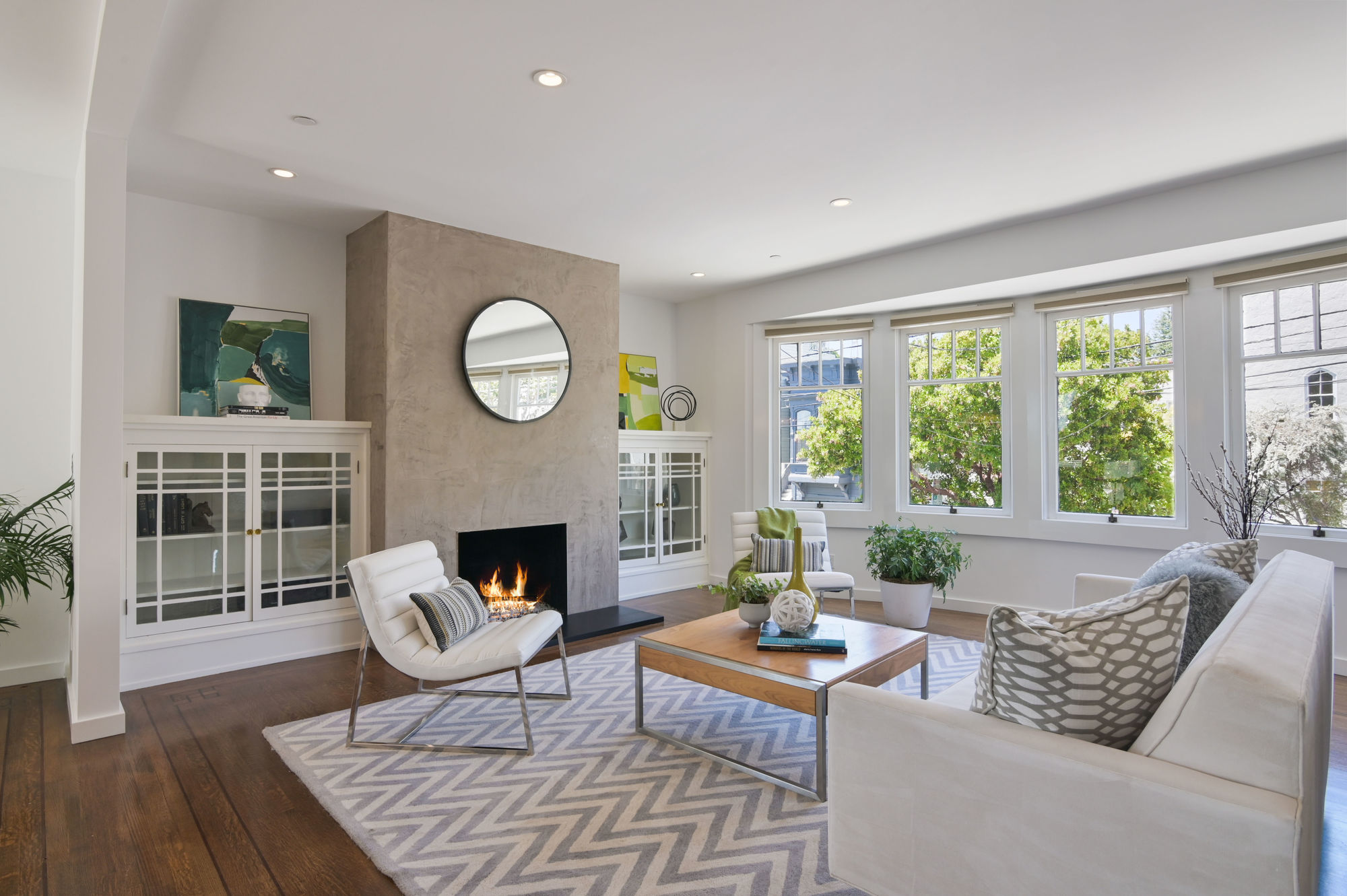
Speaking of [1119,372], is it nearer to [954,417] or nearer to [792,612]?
[954,417]

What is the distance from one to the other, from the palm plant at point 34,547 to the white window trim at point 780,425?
454cm

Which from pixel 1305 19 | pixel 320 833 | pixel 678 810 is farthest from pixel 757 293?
pixel 320 833

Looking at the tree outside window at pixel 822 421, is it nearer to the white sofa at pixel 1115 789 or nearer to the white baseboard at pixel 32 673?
the white sofa at pixel 1115 789

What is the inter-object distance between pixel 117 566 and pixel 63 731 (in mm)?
718

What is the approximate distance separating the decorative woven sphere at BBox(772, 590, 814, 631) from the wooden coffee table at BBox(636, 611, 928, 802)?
15 centimetres

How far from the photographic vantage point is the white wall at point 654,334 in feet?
20.5

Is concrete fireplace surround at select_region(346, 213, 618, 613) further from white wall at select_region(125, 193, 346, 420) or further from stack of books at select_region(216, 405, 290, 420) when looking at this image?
stack of books at select_region(216, 405, 290, 420)

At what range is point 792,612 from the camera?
284cm

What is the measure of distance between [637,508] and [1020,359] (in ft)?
9.86

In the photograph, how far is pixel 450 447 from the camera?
14.3ft

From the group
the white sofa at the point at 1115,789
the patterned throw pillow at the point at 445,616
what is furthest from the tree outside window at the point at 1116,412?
the patterned throw pillow at the point at 445,616

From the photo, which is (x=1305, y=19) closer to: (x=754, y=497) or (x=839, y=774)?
(x=839, y=774)

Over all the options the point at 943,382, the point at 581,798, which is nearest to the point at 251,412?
the point at 581,798

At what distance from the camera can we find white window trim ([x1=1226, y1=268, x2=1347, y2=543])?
3.89 metres
